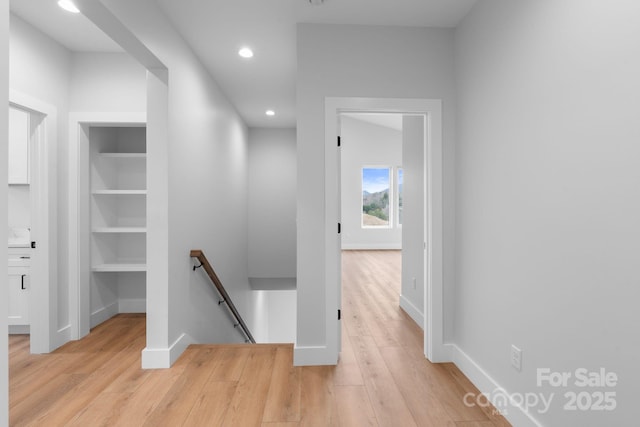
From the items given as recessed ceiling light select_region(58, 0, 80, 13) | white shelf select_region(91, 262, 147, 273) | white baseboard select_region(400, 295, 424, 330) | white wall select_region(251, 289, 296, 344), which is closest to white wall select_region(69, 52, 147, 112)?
recessed ceiling light select_region(58, 0, 80, 13)

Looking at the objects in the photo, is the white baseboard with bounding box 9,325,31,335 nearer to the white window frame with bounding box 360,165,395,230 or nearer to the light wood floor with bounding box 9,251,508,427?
the light wood floor with bounding box 9,251,508,427

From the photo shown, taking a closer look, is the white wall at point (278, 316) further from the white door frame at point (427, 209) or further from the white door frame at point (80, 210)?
the white door frame at point (427, 209)

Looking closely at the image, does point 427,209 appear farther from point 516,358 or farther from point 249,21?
point 249,21

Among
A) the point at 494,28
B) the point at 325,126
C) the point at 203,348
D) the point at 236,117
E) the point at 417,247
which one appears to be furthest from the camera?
the point at 236,117

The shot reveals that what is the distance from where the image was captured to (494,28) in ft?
7.05

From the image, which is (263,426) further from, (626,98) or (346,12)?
(346,12)

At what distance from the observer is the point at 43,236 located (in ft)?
9.81

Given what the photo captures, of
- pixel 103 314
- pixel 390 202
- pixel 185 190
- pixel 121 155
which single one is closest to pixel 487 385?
pixel 185 190

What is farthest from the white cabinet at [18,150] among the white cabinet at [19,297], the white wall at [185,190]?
the white wall at [185,190]

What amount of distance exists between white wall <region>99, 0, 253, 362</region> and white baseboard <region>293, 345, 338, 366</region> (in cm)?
100

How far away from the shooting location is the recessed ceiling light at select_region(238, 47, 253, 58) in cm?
320

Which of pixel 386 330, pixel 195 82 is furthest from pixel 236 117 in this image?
pixel 386 330

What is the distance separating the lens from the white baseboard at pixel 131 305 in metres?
4.09

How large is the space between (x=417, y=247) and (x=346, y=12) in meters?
2.32
